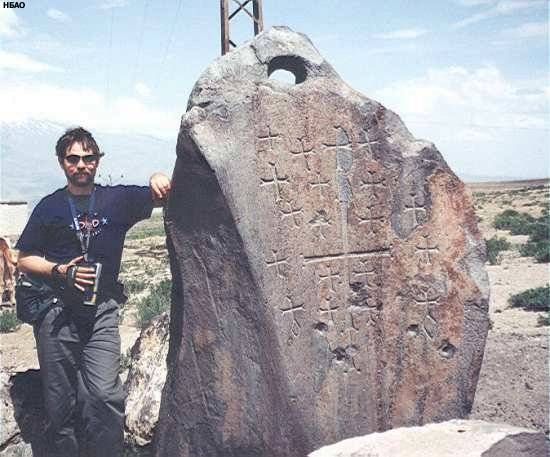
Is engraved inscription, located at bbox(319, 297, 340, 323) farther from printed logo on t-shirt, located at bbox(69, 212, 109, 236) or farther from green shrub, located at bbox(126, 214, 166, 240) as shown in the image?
green shrub, located at bbox(126, 214, 166, 240)

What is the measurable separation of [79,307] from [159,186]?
82 centimetres

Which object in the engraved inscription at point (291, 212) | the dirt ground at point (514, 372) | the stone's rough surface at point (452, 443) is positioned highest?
the engraved inscription at point (291, 212)

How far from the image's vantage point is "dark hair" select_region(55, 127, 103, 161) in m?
A: 3.40

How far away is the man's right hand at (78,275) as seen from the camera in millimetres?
3236

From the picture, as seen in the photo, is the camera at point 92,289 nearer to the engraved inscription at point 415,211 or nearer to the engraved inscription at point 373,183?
the engraved inscription at point 373,183

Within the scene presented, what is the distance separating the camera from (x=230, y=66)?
3.32 meters

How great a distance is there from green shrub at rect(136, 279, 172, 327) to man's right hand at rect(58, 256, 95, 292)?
4639mm

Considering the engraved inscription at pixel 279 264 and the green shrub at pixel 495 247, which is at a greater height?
the engraved inscription at pixel 279 264

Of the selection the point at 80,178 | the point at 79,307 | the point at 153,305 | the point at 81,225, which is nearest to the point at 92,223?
the point at 81,225

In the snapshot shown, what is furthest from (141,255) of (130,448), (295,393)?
(295,393)

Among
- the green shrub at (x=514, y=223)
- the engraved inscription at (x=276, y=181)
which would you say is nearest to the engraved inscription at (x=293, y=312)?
the engraved inscription at (x=276, y=181)

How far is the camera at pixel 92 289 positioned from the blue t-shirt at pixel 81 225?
0.11 metres

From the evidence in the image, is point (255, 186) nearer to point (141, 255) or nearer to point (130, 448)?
point (130, 448)

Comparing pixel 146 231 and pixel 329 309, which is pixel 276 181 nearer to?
pixel 329 309
